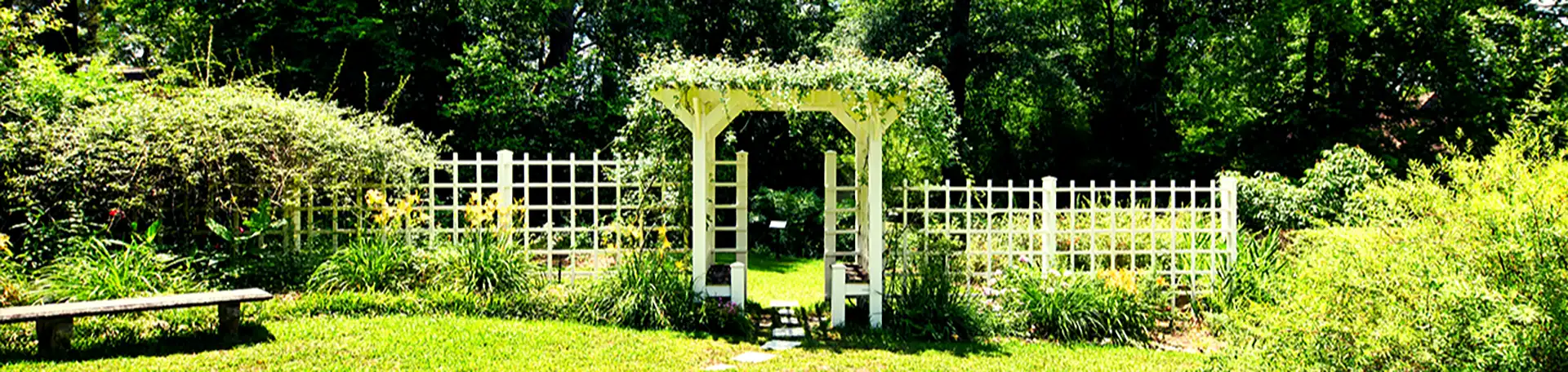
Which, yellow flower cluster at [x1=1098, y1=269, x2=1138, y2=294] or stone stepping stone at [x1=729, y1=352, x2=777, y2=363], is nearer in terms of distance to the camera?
stone stepping stone at [x1=729, y1=352, x2=777, y2=363]

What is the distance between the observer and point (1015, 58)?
1366 cm

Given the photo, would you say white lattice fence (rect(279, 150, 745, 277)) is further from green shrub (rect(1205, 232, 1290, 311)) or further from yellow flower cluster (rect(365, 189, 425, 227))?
green shrub (rect(1205, 232, 1290, 311))

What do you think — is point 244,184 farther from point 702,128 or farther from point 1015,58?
point 1015,58

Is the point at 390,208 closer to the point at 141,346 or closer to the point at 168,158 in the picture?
the point at 168,158

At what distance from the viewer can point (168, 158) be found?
592cm

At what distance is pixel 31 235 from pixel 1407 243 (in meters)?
7.09

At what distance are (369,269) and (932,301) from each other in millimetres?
3567

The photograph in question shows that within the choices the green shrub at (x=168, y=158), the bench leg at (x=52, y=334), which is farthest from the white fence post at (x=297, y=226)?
the bench leg at (x=52, y=334)

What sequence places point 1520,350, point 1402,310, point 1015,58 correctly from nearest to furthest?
point 1520,350, point 1402,310, point 1015,58

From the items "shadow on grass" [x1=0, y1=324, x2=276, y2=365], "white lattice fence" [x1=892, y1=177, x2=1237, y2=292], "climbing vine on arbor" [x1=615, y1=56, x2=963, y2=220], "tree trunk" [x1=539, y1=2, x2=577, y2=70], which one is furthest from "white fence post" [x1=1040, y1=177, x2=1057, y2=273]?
"tree trunk" [x1=539, y1=2, x2=577, y2=70]

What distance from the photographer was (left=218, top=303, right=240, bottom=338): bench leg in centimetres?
502

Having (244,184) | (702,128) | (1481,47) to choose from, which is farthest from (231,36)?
(1481,47)

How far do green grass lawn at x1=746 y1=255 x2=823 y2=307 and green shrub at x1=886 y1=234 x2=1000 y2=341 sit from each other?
3.21 ft

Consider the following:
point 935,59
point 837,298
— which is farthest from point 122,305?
point 935,59
